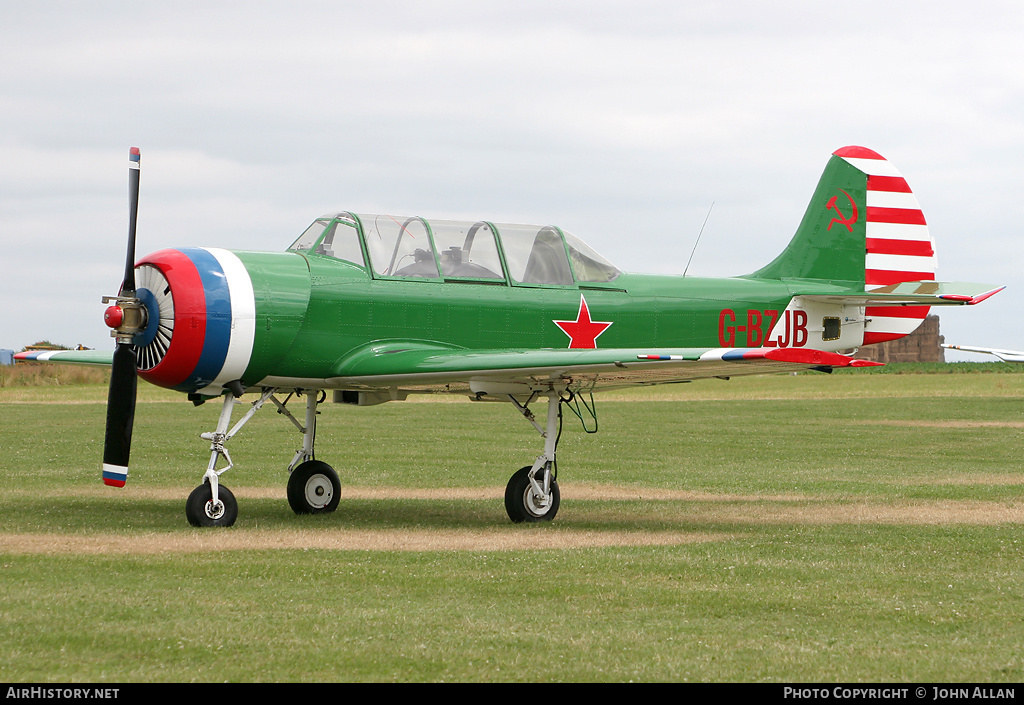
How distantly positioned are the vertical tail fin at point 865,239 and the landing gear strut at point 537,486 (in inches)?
189

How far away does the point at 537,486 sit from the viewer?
510 inches

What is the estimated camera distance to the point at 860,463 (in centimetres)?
2150

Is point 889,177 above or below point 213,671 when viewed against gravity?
above

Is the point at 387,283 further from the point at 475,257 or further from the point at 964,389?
the point at 964,389

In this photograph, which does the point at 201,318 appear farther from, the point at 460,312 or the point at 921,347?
the point at 921,347

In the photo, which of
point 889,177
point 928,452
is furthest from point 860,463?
point 889,177

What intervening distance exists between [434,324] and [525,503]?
7.08 feet

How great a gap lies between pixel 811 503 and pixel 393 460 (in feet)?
27.4

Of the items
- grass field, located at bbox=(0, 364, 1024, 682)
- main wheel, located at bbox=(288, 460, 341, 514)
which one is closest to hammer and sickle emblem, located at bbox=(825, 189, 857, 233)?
grass field, located at bbox=(0, 364, 1024, 682)

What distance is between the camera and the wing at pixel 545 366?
36.7 feet

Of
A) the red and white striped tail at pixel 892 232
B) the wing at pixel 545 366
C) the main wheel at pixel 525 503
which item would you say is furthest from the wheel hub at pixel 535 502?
the red and white striped tail at pixel 892 232

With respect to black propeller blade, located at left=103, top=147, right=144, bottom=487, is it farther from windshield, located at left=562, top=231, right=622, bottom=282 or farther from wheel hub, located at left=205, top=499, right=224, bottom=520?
windshield, located at left=562, top=231, right=622, bottom=282

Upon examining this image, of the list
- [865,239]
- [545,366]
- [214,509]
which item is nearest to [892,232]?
[865,239]

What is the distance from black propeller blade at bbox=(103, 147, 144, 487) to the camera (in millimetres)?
11797
